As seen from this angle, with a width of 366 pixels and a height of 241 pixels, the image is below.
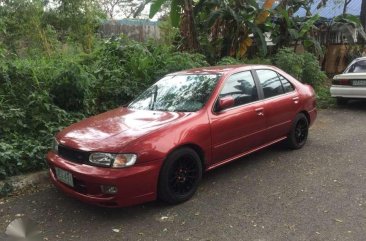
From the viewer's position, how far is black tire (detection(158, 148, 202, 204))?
4195 millimetres

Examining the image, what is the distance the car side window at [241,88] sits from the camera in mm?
5199

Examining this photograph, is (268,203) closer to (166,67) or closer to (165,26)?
(166,67)

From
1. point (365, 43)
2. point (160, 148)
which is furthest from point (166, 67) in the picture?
point (365, 43)

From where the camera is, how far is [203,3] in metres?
10.9

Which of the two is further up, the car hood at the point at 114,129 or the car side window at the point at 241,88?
the car side window at the point at 241,88

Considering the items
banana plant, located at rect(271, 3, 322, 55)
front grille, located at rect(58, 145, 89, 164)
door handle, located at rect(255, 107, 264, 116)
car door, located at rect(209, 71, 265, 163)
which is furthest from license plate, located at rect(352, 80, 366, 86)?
front grille, located at rect(58, 145, 89, 164)

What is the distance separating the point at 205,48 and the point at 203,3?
4.05 ft

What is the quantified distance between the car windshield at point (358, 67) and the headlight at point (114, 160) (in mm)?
7360

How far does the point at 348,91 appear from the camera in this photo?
31.1 ft

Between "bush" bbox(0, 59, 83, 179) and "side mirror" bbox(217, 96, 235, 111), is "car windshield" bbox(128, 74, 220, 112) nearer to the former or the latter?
"side mirror" bbox(217, 96, 235, 111)

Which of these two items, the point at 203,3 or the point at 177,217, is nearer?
the point at 177,217

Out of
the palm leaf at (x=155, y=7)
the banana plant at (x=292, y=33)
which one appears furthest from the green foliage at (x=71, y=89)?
the banana plant at (x=292, y=33)

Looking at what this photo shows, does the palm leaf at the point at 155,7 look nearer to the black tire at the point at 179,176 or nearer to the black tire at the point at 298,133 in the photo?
the black tire at the point at 298,133

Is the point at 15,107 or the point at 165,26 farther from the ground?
the point at 165,26
